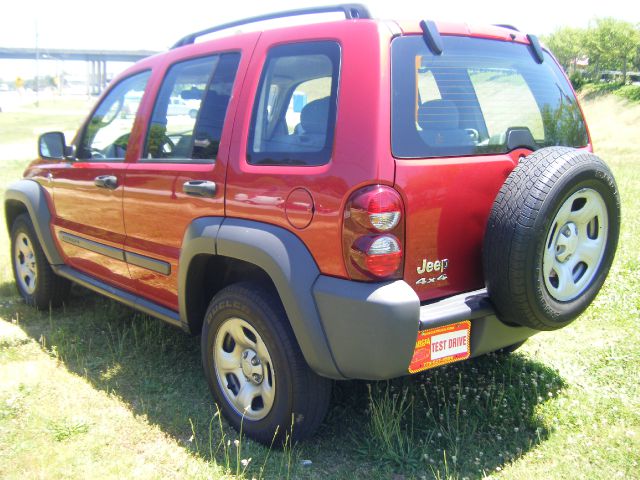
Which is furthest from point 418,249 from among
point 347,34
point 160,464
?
point 160,464

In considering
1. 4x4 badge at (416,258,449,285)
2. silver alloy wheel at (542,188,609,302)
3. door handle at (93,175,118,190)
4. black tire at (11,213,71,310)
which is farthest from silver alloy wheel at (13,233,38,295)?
silver alloy wheel at (542,188,609,302)

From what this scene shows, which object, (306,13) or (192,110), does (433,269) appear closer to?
(306,13)

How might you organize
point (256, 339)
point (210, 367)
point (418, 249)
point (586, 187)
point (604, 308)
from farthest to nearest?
1. point (604, 308)
2. point (210, 367)
3. point (256, 339)
4. point (586, 187)
5. point (418, 249)

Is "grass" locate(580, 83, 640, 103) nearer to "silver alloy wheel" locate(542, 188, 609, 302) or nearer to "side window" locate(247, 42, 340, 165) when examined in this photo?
"silver alloy wheel" locate(542, 188, 609, 302)

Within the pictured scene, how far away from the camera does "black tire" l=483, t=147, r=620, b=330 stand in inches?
100

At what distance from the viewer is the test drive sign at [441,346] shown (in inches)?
101

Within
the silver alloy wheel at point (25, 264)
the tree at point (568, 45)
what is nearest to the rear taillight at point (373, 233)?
the silver alloy wheel at point (25, 264)

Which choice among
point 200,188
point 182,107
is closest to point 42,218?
point 182,107

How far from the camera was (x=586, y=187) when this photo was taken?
2.74 meters

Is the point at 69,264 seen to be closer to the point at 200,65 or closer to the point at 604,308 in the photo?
the point at 200,65

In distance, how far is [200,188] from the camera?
3090mm

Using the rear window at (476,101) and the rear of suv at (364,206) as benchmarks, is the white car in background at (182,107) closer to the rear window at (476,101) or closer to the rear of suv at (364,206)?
the rear of suv at (364,206)

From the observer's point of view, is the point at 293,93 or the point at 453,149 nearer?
the point at 453,149

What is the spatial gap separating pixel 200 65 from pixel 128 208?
0.95 metres
